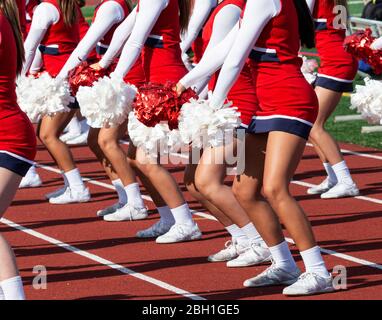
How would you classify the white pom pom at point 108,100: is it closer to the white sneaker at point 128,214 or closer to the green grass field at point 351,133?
the white sneaker at point 128,214

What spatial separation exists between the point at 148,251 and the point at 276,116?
186 centimetres

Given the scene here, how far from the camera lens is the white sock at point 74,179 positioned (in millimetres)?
9586

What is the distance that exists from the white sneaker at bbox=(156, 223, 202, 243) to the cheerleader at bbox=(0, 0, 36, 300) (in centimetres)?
230

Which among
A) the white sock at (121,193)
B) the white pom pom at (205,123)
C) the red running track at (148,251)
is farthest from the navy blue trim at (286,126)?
the white sock at (121,193)

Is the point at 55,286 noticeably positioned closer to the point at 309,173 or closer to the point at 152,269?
the point at 152,269

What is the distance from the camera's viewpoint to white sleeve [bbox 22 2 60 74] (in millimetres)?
9125

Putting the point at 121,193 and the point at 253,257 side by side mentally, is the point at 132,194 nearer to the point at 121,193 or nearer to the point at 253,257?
the point at 121,193

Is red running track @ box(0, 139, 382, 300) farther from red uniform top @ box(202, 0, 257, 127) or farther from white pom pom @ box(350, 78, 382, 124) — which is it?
red uniform top @ box(202, 0, 257, 127)

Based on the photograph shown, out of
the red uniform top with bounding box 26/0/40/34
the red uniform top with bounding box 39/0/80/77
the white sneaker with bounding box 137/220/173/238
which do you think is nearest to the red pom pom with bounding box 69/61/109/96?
the white sneaker with bounding box 137/220/173/238

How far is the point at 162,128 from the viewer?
6.68 m

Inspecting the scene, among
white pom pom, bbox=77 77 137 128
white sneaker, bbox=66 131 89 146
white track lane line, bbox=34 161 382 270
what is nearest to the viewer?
white track lane line, bbox=34 161 382 270

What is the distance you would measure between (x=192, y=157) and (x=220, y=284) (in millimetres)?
1017

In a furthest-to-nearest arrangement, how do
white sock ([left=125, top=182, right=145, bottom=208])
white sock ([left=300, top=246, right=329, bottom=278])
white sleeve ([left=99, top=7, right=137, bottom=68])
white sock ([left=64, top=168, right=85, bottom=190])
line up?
1. white sock ([left=64, top=168, right=85, bottom=190])
2. white sock ([left=125, top=182, right=145, bottom=208])
3. white sleeve ([left=99, top=7, right=137, bottom=68])
4. white sock ([left=300, top=246, right=329, bottom=278])

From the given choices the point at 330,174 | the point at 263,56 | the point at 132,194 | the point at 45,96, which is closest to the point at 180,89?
the point at 263,56
